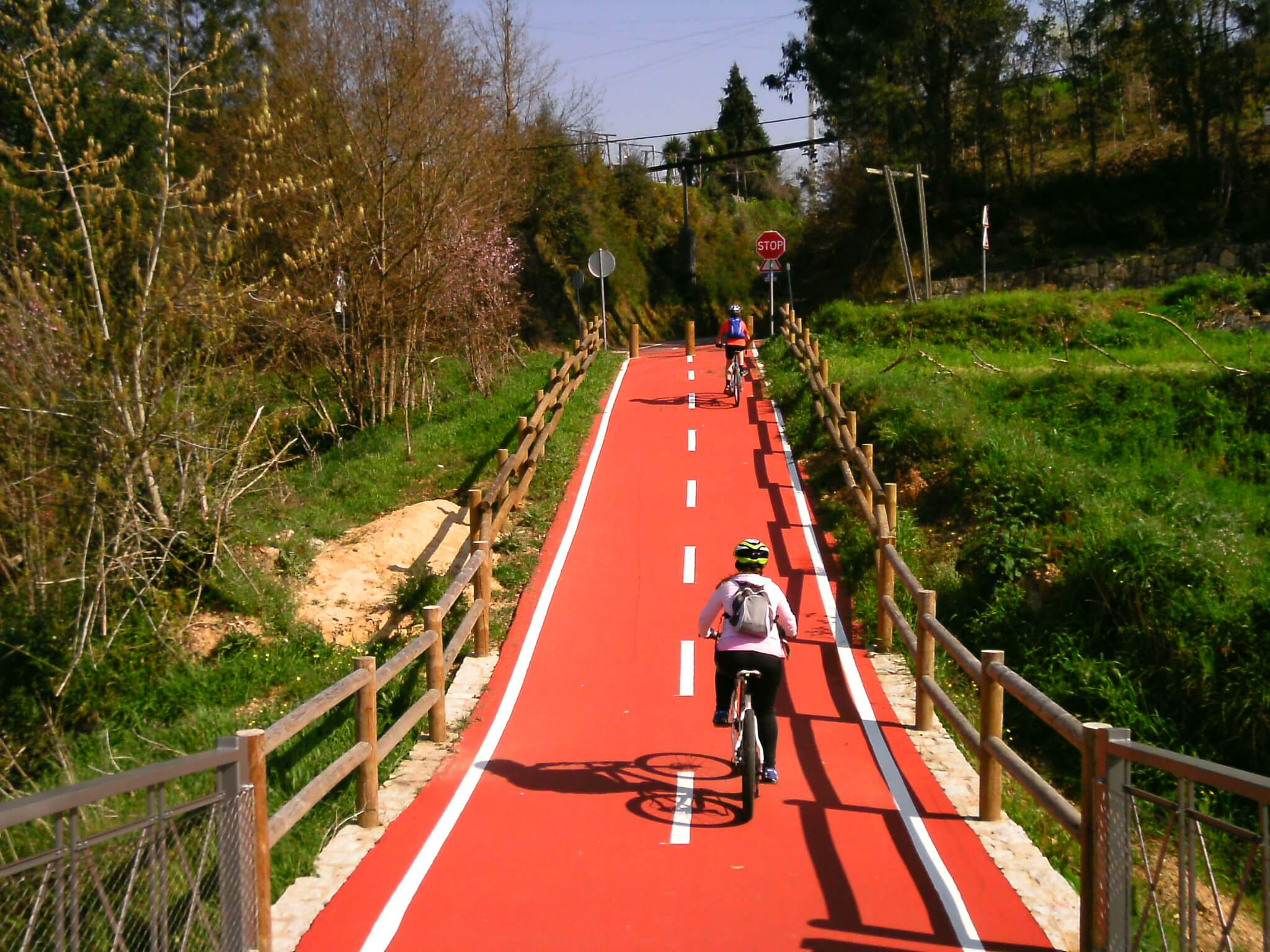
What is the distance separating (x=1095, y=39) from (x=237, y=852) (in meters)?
42.0

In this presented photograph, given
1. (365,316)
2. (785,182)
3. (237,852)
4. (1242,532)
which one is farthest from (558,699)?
(785,182)

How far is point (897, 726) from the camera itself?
1021 cm

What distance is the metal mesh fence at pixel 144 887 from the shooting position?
3.98 metres

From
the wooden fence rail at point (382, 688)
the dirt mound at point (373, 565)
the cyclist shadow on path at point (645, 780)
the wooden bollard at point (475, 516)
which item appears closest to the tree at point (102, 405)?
the dirt mound at point (373, 565)

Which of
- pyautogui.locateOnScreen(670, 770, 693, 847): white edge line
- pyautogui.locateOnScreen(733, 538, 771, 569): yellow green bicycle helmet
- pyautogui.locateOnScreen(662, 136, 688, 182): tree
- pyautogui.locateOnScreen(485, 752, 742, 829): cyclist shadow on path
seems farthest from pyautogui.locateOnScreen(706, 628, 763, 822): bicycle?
pyautogui.locateOnScreen(662, 136, 688, 182): tree

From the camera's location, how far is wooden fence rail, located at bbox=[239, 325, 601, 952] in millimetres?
5891

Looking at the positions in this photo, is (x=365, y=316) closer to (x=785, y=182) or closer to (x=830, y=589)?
(x=830, y=589)

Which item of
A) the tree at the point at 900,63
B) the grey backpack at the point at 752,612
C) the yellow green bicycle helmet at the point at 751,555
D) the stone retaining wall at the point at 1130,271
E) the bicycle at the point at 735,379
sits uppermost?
the tree at the point at 900,63

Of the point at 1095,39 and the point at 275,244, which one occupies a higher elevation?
the point at 1095,39

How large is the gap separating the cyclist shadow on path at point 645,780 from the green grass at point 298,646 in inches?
44.7

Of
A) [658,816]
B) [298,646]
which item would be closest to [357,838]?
[658,816]

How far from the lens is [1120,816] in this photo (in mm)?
5473

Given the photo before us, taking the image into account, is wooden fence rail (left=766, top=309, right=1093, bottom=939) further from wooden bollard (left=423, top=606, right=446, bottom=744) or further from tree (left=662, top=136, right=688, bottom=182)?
tree (left=662, top=136, right=688, bottom=182)

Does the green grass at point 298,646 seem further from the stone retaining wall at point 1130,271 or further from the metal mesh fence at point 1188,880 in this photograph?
the stone retaining wall at point 1130,271
